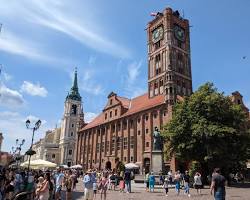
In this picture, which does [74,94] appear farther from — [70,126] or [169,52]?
[169,52]

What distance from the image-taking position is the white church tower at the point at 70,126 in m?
99.3

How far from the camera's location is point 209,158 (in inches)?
1196

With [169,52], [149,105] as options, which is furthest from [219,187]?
[169,52]

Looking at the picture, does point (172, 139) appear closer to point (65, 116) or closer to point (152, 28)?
point (152, 28)

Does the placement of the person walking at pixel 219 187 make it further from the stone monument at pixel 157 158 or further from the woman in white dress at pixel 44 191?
the stone monument at pixel 157 158

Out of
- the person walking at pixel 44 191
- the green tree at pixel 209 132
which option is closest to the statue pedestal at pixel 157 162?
the green tree at pixel 209 132

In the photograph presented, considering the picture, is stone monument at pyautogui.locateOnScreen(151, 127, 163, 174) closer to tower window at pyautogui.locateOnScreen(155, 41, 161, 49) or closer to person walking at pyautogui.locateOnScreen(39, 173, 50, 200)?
person walking at pyautogui.locateOnScreen(39, 173, 50, 200)

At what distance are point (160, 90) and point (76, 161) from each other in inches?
1278

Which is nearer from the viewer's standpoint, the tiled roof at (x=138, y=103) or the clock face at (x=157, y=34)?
the tiled roof at (x=138, y=103)

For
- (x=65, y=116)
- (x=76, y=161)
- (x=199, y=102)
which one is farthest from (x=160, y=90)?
(x=65, y=116)

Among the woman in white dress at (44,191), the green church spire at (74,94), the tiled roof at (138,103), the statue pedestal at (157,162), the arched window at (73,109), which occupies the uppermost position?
the green church spire at (74,94)

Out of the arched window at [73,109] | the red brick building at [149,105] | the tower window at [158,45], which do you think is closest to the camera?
the red brick building at [149,105]

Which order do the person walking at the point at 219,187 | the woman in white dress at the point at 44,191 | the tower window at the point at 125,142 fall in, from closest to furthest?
the person walking at the point at 219,187 → the woman in white dress at the point at 44,191 → the tower window at the point at 125,142

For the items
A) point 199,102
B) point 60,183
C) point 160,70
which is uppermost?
point 160,70
